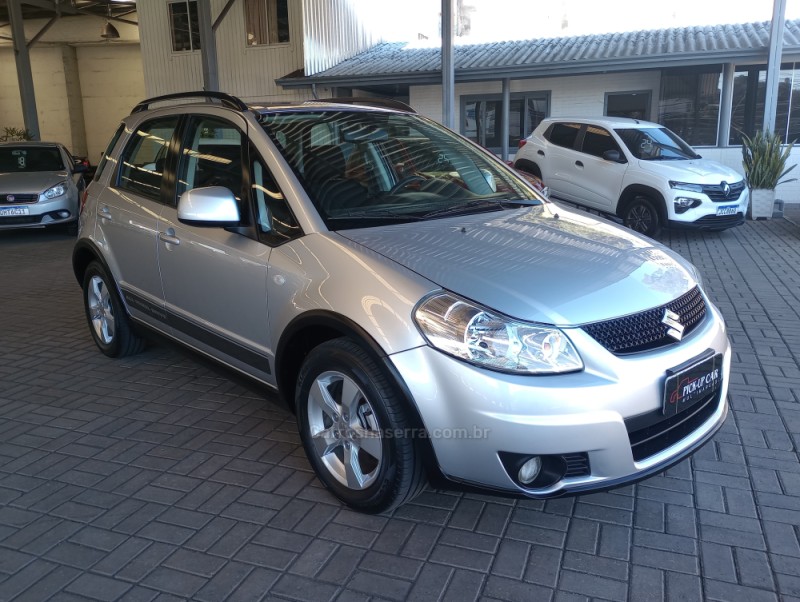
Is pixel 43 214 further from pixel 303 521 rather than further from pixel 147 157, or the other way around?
pixel 303 521

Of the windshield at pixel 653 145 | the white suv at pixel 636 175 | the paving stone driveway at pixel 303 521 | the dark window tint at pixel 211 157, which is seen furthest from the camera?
the windshield at pixel 653 145

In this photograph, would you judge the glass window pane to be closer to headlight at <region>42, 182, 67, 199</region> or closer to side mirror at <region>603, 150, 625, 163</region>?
side mirror at <region>603, 150, 625, 163</region>

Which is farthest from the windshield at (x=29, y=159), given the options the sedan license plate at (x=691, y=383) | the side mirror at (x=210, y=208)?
the sedan license plate at (x=691, y=383)

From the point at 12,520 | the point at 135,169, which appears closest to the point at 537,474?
the point at 12,520

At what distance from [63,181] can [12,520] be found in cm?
943

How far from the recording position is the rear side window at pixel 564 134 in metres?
10.9

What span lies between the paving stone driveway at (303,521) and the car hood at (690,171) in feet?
18.6

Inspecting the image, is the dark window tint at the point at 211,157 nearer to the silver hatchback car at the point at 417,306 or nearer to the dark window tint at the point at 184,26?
the silver hatchback car at the point at 417,306

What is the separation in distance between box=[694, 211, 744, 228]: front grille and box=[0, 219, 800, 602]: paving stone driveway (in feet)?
18.2

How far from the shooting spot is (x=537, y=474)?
2.48 m

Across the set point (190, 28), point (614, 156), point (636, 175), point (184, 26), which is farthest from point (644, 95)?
point (184, 26)

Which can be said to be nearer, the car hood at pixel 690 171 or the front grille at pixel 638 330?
the front grille at pixel 638 330

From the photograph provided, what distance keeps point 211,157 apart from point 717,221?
792cm

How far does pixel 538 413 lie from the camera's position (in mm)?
2355
